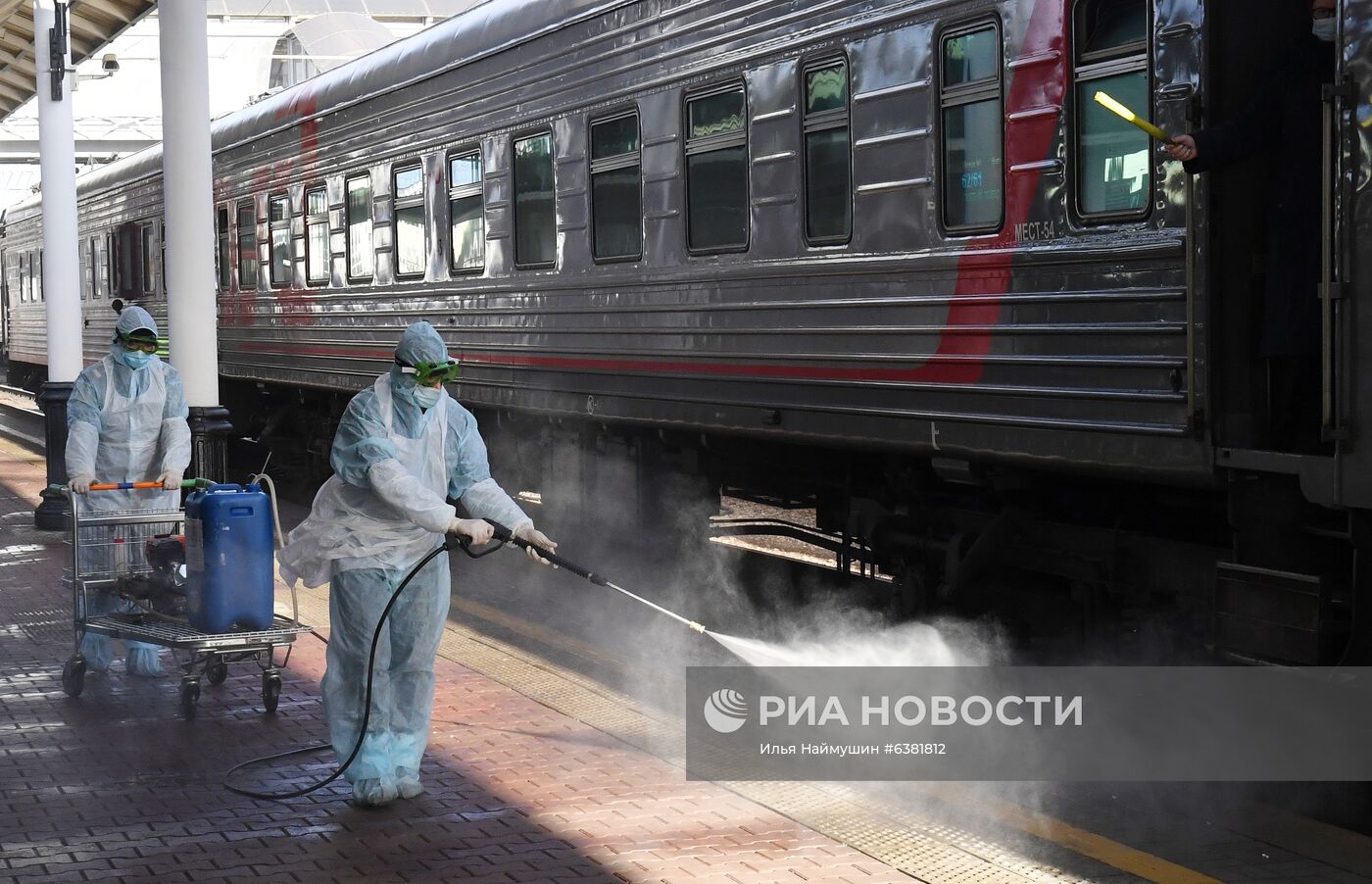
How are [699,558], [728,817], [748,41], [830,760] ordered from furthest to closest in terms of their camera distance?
[699,558] → [748,41] → [830,760] → [728,817]

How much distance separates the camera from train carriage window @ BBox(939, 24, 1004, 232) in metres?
7.04

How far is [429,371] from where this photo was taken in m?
5.98

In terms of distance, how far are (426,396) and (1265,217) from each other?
301 centimetres

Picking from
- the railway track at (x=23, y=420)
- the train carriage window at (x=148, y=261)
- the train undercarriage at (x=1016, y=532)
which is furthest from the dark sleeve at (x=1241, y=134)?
the railway track at (x=23, y=420)

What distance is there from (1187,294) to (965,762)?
200 centimetres

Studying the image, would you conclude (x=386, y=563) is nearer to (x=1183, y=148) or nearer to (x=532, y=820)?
(x=532, y=820)

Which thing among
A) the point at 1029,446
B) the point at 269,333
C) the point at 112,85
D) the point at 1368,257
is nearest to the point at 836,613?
the point at 1029,446

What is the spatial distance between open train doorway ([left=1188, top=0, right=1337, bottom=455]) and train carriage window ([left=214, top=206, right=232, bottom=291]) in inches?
530

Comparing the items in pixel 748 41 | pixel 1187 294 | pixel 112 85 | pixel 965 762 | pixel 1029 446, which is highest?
pixel 112 85

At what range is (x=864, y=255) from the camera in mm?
7855

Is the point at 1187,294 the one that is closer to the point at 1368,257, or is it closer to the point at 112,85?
the point at 1368,257

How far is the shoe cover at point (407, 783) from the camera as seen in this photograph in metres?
6.04

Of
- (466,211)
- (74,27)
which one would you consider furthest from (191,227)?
(74,27)

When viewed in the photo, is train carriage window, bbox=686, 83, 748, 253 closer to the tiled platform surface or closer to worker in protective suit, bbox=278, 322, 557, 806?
the tiled platform surface
